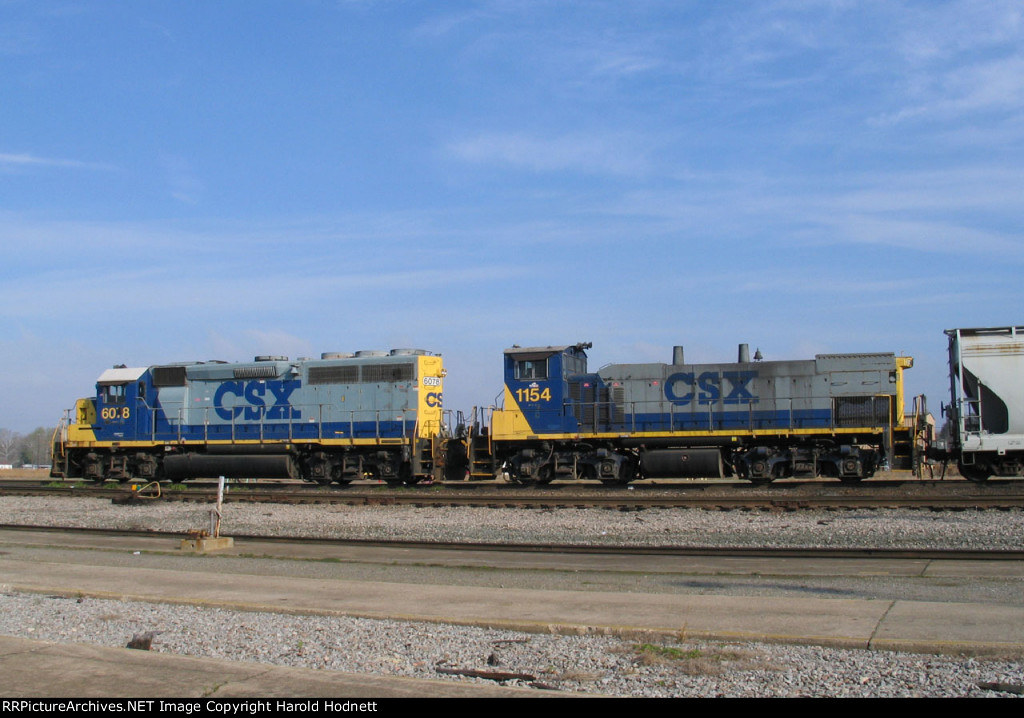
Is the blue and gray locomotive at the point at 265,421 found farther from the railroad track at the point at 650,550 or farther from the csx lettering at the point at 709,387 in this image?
the railroad track at the point at 650,550

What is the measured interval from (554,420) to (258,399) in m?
9.07

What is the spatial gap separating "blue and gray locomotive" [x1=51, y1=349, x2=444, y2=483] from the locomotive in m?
0.04

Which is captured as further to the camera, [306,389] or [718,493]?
[306,389]

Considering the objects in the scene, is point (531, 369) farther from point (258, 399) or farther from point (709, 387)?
point (258, 399)

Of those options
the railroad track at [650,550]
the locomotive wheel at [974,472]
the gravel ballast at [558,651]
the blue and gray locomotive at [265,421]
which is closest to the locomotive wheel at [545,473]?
the blue and gray locomotive at [265,421]

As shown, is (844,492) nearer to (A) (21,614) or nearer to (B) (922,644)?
(B) (922,644)

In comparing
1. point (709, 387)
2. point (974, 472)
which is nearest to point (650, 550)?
point (709, 387)

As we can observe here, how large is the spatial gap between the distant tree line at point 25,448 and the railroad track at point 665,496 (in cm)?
7219

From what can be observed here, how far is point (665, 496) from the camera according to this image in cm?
1811

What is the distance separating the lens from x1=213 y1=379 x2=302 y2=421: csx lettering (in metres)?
24.9

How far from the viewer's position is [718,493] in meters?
18.6

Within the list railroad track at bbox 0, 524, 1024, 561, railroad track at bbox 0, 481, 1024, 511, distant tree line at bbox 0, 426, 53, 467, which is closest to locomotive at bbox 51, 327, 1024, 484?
railroad track at bbox 0, 481, 1024, 511
